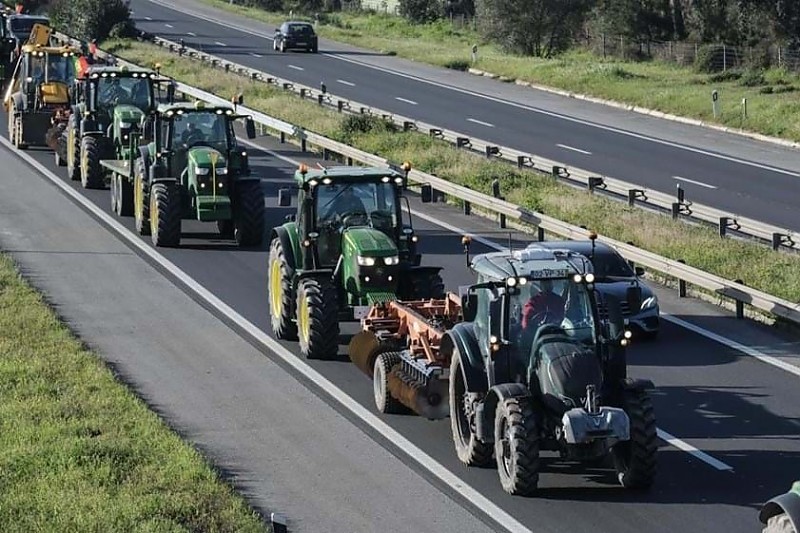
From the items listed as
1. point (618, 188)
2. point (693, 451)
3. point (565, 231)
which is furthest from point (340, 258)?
point (618, 188)

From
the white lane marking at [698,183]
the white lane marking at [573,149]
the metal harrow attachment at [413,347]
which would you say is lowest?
the white lane marking at [573,149]

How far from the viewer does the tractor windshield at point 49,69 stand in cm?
4056

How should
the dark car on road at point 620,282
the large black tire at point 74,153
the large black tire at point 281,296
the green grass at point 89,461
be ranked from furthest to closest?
the large black tire at point 74,153
the dark car on road at point 620,282
the large black tire at point 281,296
the green grass at point 89,461

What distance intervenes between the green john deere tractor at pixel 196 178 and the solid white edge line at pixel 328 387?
768mm

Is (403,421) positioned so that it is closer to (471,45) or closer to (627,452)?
(627,452)

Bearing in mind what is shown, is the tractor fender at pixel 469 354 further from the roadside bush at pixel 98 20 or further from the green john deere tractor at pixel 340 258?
the roadside bush at pixel 98 20

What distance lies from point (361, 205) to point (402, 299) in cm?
147

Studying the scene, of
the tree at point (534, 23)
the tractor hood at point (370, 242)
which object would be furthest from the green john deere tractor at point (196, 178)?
the tree at point (534, 23)

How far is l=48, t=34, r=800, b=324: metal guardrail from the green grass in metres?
9.15

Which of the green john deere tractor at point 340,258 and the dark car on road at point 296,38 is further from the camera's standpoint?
the dark car on road at point 296,38

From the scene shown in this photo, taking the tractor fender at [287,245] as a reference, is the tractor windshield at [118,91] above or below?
above

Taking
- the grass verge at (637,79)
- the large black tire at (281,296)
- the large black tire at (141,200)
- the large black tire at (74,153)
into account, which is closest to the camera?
the large black tire at (281,296)

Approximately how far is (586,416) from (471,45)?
220ft

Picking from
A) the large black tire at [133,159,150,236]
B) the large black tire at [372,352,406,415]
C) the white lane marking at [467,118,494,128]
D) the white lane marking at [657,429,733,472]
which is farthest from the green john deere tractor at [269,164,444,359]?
the white lane marking at [467,118,494,128]
